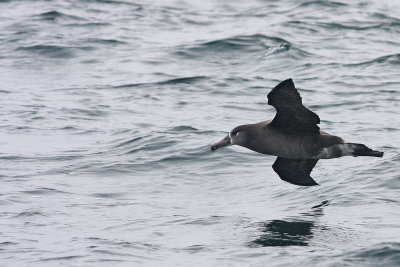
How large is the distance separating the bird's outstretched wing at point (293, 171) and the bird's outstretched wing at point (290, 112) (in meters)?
1.02

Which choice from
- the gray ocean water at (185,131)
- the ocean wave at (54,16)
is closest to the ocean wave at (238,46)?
the gray ocean water at (185,131)

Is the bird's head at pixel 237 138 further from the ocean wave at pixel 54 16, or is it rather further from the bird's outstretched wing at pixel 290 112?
the ocean wave at pixel 54 16

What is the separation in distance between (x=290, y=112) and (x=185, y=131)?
5196mm

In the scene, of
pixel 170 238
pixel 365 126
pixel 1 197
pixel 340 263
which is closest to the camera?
pixel 340 263

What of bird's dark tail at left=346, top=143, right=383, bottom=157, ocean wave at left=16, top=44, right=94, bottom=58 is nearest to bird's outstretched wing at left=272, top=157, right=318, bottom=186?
bird's dark tail at left=346, top=143, right=383, bottom=157

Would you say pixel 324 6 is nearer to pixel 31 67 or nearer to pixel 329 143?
pixel 31 67

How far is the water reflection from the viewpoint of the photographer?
1002cm

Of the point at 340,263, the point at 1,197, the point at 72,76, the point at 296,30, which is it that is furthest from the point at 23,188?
the point at 296,30

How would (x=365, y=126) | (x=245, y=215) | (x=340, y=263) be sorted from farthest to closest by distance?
(x=365, y=126)
(x=245, y=215)
(x=340, y=263)

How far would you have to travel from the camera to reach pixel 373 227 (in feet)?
33.6

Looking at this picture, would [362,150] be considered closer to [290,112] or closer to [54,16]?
[290,112]

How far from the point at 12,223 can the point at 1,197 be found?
118 cm

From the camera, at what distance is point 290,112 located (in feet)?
33.9

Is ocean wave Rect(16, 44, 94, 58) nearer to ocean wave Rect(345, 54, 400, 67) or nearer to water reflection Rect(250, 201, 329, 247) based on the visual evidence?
ocean wave Rect(345, 54, 400, 67)
